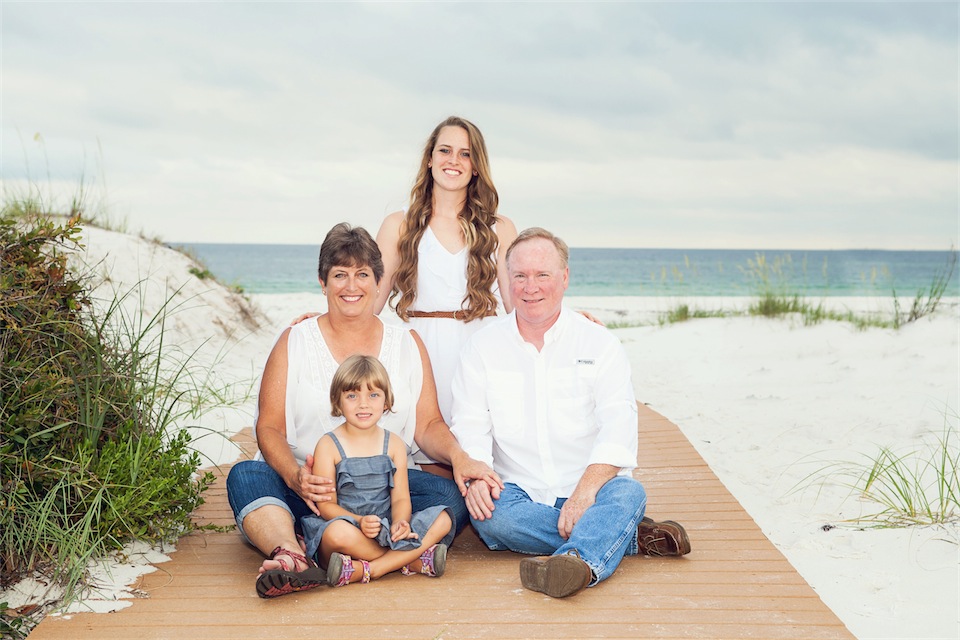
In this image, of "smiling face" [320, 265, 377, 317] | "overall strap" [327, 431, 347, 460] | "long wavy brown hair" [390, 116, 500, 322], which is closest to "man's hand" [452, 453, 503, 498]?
"overall strap" [327, 431, 347, 460]

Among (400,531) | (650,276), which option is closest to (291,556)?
(400,531)

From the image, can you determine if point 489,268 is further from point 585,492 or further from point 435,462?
point 585,492

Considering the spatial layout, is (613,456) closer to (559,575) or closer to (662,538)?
(662,538)

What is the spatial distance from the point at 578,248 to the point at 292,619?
7881 cm

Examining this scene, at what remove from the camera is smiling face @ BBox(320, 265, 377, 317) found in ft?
12.0

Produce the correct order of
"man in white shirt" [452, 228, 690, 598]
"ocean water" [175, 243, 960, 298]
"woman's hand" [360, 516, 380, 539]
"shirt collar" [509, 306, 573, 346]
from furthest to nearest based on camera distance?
"ocean water" [175, 243, 960, 298] → "shirt collar" [509, 306, 573, 346] → "man in white shirt" [452, 228, 690, 598] → "woman's hand" [360, 516, 380, 539]

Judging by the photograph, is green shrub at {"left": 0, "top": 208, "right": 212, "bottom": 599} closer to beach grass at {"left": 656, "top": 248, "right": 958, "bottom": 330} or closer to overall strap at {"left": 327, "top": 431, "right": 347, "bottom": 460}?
overall strap at {"left": 327, "top": 431, "right": 347, "bottom": 460}

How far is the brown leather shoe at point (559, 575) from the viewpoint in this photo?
123 inches

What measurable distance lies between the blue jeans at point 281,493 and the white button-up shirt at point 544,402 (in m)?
0.23

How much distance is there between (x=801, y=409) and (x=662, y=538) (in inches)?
182

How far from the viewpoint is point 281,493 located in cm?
372

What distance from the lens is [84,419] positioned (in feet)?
11.8

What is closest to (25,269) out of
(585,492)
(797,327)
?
(585,492)

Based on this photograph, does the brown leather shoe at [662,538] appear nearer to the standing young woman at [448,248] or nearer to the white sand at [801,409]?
the white sand at [801,409]
